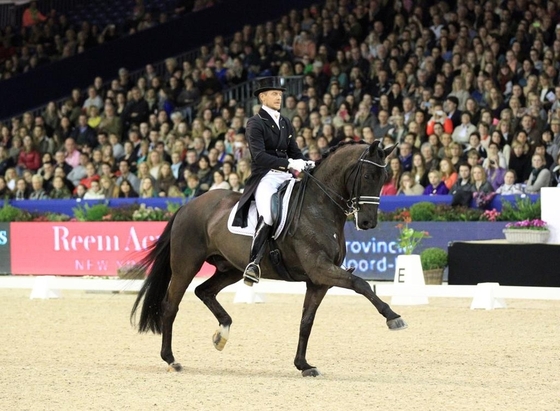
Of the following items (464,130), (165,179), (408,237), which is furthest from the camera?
(165,179)

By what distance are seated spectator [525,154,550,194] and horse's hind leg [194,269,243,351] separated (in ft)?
23.1

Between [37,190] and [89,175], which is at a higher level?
[89,175]

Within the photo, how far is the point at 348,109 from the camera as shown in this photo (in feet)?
61.8

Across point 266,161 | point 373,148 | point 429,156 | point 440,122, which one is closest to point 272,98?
point 266,161

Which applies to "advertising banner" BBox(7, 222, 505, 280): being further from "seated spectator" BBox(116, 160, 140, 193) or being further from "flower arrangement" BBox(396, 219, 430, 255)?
"seated spectator" BBox(116, 160, 140, 193)

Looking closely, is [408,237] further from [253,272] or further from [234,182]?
[253,272]

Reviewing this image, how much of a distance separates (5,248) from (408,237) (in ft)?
24.8

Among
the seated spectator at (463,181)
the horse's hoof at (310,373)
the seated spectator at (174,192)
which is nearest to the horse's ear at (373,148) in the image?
the horse's hoof at (310,373)

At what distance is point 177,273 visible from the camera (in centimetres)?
895

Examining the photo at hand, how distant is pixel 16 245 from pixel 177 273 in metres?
9.81

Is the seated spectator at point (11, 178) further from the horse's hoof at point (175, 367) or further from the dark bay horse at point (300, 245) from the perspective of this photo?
the horse's hoof at point (175, 367)

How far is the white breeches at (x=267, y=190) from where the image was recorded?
8.30 meters

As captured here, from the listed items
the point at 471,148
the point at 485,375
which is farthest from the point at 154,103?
the point at 485,375

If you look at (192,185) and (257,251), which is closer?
(257,251)
